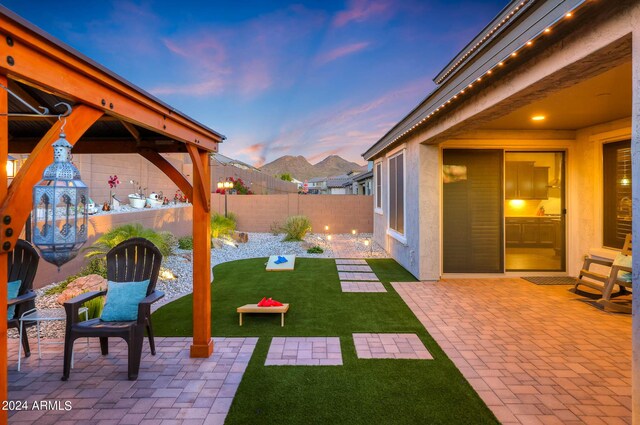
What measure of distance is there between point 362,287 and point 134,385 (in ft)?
13.1

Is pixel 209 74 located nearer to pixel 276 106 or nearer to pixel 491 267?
pixel 276 106

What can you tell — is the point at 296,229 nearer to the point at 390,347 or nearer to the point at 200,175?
the point at 390,347

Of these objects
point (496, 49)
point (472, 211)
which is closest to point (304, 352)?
point (496, 49)

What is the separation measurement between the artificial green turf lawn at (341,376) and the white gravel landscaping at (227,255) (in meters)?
0.86

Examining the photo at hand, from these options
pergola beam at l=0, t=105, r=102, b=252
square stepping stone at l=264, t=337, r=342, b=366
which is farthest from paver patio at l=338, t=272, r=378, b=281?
pergola beam at l=0, t=105, r=102, b=252

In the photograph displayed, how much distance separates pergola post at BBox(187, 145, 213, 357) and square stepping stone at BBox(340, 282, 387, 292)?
293 cm

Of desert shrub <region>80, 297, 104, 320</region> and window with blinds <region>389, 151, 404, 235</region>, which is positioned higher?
window with blinds <region>389, 151, 404, 235</region>

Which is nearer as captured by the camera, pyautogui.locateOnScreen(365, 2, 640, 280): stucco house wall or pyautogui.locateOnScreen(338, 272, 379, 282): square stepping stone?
pyautogui.locateOnScreen(365, 2, 640, 280): stucco house wall

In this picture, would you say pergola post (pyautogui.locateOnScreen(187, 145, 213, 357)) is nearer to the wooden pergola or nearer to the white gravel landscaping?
the wooden pergola

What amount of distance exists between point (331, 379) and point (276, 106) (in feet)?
76.4

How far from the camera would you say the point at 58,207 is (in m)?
1.59

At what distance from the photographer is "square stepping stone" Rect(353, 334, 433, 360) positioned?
135 inches

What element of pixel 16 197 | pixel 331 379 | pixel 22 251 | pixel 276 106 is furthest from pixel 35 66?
pixel 276 106

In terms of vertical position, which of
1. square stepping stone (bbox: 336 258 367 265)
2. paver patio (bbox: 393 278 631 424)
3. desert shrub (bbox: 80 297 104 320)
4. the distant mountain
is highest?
the distant mountain
